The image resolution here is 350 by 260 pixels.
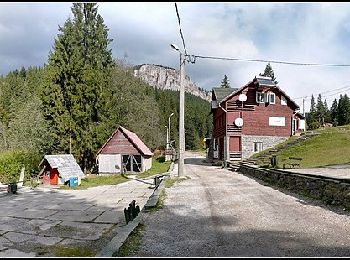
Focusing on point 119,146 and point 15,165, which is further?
point 119,146

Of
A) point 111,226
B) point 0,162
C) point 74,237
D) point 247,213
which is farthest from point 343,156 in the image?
point 0,162

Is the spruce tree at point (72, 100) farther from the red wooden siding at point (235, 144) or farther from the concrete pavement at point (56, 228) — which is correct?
the concrete pavement at point (56, 228)

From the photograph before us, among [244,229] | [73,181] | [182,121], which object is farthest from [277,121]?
[244,229]

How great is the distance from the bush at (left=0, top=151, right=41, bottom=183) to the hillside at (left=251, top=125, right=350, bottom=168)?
66.0ft

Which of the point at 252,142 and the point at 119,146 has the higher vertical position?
the point at 252,142

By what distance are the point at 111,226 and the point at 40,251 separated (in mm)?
3220

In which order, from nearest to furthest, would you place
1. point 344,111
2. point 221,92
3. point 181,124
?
point 181,124, point 221,92, point 344,111

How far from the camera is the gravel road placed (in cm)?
628

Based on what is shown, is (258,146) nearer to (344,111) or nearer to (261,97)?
(261,97)

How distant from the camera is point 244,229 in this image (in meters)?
7.97

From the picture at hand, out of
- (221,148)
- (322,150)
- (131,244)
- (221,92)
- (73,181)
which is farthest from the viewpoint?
(221,92)

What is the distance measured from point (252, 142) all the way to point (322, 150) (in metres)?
9.55

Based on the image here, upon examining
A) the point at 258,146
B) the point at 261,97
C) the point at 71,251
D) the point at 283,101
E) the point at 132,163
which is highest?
the point at 261,97

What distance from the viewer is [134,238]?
7254 mm
